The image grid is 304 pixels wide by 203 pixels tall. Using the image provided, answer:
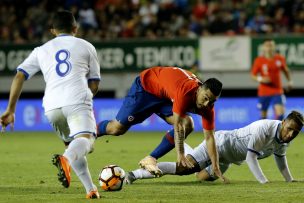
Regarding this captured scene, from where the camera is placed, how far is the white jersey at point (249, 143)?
8852 mm

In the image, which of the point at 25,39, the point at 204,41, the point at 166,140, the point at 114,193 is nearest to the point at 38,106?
the point at 25,39

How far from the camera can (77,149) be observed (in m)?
7.03

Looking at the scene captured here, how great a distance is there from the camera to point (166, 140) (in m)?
9.61

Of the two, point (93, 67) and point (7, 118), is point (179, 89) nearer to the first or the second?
point (93, 67)

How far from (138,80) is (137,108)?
350 mm

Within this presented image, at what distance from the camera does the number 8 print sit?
24.3 ft

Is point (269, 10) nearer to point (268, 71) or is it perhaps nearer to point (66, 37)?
point (268, 71)

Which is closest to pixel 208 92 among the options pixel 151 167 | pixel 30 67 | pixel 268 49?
pixel 151 167

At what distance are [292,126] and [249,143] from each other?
584 mm

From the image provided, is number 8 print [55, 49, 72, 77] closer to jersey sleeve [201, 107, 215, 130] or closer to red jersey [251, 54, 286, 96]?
jersey sleeve [201, 107, 215, 130]

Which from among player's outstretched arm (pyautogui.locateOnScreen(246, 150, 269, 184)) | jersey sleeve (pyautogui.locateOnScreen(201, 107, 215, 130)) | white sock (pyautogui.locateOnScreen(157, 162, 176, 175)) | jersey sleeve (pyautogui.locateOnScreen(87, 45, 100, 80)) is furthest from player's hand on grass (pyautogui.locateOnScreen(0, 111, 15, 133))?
player's outstretched arm (pyautogui.locateOnScreen(246, 150, 269, 184))

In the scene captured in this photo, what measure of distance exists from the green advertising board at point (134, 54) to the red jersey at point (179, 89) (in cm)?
1360

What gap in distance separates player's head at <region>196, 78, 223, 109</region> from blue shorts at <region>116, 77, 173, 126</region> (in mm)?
1419

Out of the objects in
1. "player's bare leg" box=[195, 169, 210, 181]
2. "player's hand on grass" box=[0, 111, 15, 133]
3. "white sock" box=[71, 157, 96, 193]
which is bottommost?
"player's bare leg" box=[195, 169, 210, 181]
